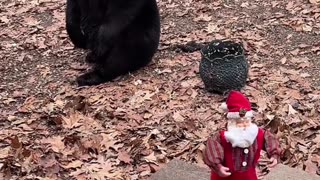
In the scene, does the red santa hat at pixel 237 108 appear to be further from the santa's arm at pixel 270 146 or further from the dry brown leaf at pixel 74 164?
the dry brown leaf at pixel 74 164

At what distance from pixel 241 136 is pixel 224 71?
2.77m

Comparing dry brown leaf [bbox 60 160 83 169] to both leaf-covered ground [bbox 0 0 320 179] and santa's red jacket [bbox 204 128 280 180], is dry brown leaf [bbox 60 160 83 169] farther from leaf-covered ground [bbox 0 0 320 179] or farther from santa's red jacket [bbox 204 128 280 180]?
santa's red jacket [bbox 204 128 280 180]

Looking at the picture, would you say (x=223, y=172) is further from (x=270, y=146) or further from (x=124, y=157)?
(x=124, y=157)

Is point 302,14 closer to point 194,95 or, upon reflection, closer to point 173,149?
point 194,95

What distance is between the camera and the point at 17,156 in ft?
14.5

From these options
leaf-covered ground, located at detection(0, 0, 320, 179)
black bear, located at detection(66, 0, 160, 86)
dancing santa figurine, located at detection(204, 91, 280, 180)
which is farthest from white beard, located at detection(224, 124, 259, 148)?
black bear, located at detection(66, 0, 160, 86)

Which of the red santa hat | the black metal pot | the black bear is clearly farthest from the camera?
the black bear

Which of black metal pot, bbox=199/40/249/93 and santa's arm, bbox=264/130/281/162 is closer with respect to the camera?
santa's arm, bbox=264/130/281/162

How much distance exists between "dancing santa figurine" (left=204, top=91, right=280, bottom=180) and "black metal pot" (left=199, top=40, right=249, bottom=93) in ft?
8.66

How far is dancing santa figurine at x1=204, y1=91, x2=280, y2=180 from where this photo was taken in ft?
8.79

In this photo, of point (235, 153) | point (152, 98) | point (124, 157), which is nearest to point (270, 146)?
point (235, 153)

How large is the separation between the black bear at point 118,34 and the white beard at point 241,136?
3373 mm

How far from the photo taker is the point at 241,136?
268 centimetres

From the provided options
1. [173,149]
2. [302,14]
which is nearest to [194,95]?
[173,149]
